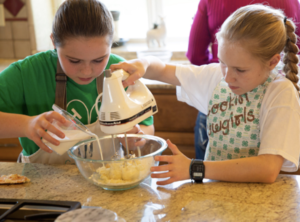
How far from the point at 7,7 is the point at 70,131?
2.37 meters

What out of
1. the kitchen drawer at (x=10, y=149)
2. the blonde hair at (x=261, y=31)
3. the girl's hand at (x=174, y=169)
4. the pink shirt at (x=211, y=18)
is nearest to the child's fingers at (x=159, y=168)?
the girl's hand at (x=174, y=169)

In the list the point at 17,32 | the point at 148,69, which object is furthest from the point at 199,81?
the point at 17,32

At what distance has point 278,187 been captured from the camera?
959 mm

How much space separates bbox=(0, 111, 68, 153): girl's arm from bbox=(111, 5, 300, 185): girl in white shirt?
26cm

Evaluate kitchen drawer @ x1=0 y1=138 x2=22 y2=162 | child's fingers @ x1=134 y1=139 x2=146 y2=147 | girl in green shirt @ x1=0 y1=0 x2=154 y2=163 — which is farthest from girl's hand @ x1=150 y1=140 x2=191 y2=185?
kitchen drawer @ x1=0 y1=138 x2=22 y2=162

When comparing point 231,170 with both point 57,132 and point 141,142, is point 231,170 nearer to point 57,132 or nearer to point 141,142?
point 141,142

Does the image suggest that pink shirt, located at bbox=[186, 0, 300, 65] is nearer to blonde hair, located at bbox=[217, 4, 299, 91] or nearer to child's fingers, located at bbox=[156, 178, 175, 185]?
blonde hair, located at bbox=[217, 4, 299, 91]

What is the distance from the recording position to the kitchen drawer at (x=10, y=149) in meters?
2.37

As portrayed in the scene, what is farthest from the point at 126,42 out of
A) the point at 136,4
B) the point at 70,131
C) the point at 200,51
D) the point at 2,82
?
the point at 70,131

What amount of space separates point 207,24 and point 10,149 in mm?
1579

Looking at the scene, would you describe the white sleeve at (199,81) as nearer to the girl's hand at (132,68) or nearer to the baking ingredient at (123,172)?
the girl's hand at (132,68)

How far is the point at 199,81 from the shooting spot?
53.6 inches

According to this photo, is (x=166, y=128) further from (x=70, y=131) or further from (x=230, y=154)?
(x=70, y=131)

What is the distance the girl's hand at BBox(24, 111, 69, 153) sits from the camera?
0.97m
